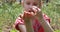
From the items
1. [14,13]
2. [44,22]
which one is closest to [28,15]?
[44,22]

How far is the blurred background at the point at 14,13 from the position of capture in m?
3.92

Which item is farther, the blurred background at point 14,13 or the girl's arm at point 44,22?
the blurred background at point 14,13

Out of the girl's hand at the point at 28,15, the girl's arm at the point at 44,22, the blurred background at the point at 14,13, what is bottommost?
the blurred background at the point at 14,13

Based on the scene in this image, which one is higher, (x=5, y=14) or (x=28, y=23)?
(x=28, y=23)

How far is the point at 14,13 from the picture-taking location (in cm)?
441

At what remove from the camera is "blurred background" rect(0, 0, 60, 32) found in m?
3.92

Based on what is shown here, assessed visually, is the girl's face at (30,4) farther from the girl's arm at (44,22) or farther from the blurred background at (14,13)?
the blurred background at (14,13)

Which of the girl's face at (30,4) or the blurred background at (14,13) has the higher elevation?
the girl's face at (30,4)

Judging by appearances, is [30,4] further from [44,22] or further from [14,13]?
[14,13]

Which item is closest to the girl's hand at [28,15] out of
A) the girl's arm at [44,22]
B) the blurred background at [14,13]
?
the girl's arm at [44,22]

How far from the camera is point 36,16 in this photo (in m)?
1.34

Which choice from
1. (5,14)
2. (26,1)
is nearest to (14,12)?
(5,14)

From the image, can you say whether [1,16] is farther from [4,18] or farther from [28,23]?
[28,23]

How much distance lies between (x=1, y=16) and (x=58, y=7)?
4.80ft
